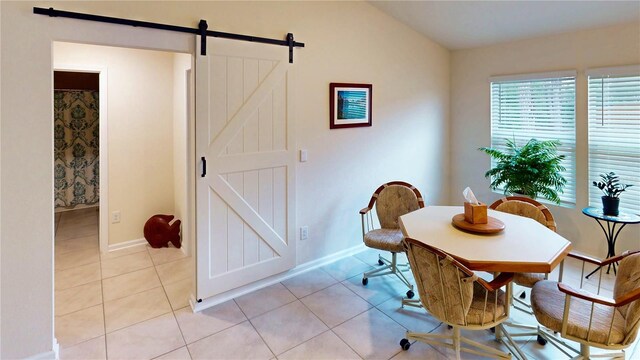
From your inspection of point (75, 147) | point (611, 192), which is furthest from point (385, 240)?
point (75, 147)

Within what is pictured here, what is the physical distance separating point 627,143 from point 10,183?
5.01 m

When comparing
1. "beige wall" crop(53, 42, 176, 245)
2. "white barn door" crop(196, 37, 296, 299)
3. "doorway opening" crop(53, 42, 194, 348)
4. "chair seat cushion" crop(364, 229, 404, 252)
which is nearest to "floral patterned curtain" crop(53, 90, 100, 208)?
"doorway opening" crop(53, 42, 194, 348)

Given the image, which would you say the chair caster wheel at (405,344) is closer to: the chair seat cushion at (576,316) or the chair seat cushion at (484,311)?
the chair seat cushion at (484,311)

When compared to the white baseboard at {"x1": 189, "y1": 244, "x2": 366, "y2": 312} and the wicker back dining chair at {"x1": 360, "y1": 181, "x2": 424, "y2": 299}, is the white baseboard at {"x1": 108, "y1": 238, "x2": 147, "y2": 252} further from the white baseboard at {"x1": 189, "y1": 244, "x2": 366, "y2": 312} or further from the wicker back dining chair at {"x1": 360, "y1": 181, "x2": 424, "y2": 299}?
the wicker back dining chair at {"x1": 360, "y1": 181, "x2": 424, "y2": 299}

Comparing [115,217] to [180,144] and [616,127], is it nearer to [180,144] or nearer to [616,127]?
[180,144]

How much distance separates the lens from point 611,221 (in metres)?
3.14

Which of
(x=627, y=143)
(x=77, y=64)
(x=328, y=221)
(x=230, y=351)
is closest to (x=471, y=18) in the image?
(x=627, y=143)

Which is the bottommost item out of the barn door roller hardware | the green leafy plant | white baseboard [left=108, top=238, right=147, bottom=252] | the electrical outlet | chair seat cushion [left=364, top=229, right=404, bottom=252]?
white baseboard [left=108, top=238, right=147, bottom=252]

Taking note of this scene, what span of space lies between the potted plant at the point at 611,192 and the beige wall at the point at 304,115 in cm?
187

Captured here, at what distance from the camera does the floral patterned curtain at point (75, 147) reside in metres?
5.39

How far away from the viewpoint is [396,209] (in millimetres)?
3506

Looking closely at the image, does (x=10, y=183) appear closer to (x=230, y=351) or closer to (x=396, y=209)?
(x=230, y=351)

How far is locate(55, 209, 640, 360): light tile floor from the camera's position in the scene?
2348 millimetres

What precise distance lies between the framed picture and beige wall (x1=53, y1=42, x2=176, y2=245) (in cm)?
204
